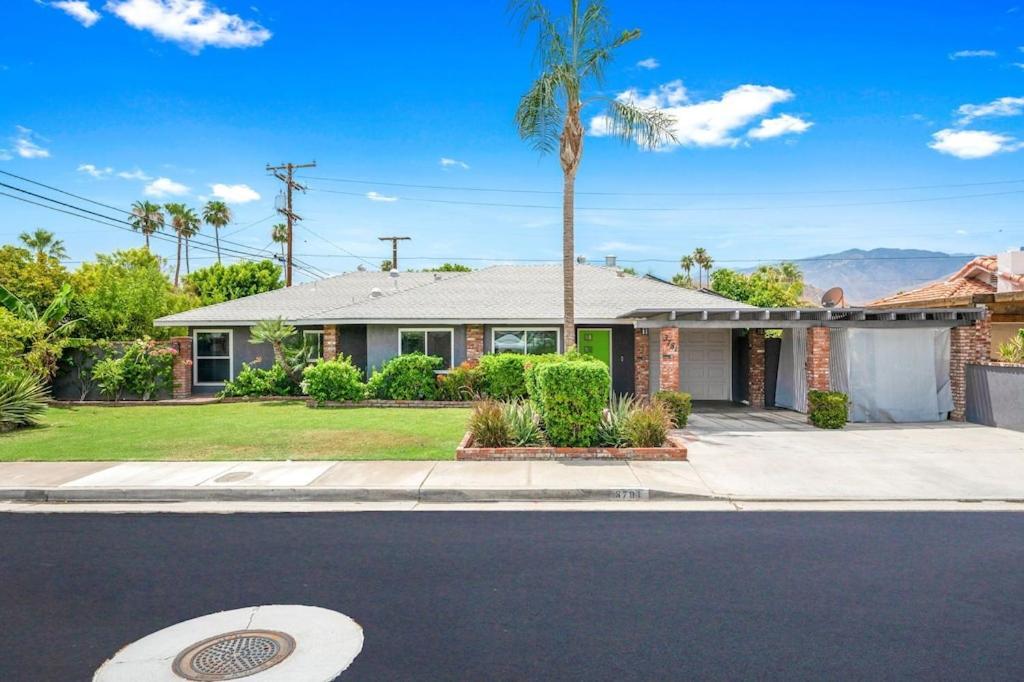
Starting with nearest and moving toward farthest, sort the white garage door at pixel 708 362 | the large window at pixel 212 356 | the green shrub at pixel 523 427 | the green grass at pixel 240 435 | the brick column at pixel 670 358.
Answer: the green grass at pixel 240 435
the green shrub at pixel 523 427
the brick column at pixel 670 358
the white garage door at pixel 708 362
the large window at pixel 212 356

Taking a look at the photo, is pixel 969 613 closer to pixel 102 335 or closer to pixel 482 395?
pixel 482 395

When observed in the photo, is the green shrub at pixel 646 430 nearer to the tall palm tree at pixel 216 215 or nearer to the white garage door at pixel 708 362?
the white garage door at pixel 708 362

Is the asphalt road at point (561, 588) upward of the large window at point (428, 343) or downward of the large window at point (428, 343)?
downward

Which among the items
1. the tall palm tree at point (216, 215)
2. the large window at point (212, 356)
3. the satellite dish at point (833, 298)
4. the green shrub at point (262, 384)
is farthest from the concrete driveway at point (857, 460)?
the tall palm tree at point (216, 215)

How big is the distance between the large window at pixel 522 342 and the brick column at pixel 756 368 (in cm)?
603

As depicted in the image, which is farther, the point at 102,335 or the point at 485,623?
the point at 102,335

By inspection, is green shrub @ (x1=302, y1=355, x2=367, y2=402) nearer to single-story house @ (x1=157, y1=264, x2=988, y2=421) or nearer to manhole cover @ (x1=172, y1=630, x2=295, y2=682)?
single-story house @ (x1=157, y1=264, x2=988, y2=421)

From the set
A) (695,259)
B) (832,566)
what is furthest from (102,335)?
(695,259)

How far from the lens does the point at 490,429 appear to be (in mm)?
11062

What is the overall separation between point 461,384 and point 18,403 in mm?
10495

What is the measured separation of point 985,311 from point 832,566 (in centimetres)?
1325

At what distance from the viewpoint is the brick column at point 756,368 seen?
18938mm

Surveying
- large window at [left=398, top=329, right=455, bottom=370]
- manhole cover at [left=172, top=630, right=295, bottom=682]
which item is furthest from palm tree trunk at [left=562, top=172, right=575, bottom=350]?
manhole cover at [left=172, top=630, right=295, bottom=682]

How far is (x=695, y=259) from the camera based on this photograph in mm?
67188
